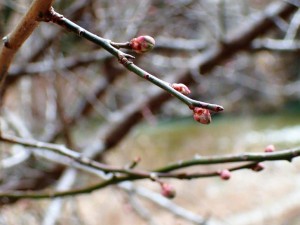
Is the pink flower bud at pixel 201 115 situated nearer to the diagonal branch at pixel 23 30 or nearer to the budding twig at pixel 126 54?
the budding twig at pixel 126 54

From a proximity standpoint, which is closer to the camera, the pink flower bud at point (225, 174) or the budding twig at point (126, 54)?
the budding twig at point (126, 54)

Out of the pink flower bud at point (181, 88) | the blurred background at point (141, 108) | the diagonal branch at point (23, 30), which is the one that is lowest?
the pink flower bud at point (181, 88)

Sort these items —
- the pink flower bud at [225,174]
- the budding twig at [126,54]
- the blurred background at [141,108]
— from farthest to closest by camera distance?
the blurred background at [141,108], the pink flower bud at [225,174], the budding twig at [126,54]

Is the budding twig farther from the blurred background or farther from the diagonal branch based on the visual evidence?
the blurred background

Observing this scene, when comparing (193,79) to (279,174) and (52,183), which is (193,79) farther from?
(279,174)

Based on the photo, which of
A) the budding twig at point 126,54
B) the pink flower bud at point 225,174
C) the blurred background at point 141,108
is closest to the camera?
the budding twig at point 126,54

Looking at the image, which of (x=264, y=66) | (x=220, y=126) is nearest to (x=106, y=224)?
(x=220, y=126)

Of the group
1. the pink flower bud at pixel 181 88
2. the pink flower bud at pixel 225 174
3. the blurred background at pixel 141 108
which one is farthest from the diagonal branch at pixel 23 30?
the blurred background at pixel 141 108

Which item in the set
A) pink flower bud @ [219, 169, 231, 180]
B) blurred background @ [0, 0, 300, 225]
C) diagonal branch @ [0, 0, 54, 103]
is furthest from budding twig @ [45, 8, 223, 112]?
blurred background @ [0, 0, 300, 225]
